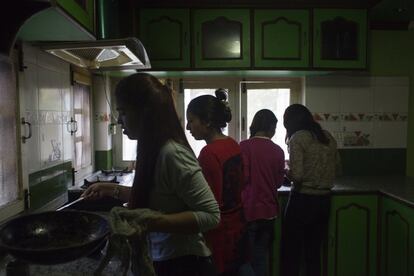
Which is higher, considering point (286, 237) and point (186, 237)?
point (186, 237)

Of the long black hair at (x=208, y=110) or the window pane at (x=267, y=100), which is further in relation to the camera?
the window pane at (x=267, y=100)

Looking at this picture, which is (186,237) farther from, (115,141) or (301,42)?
(115,141)

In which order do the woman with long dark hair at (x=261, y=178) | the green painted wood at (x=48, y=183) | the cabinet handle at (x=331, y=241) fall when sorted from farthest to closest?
the cabinet handle at (x=331, y=241) → the woman with long dark hair at (x=261, y=178) → the green painted wood at (x=48, y=183)

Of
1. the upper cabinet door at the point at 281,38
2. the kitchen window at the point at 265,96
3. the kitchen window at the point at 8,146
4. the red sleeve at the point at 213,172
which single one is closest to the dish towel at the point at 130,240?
the red sleeve at the point at 213,172

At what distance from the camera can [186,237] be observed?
0.97 meters

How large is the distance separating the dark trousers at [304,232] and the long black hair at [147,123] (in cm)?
136

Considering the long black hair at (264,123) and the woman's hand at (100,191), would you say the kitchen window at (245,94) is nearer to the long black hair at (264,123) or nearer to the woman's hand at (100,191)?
the long black hair at (264,123)

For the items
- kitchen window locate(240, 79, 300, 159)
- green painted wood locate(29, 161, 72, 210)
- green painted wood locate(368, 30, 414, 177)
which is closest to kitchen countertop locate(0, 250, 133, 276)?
green painted wood locate(29, 161, 72, 210)

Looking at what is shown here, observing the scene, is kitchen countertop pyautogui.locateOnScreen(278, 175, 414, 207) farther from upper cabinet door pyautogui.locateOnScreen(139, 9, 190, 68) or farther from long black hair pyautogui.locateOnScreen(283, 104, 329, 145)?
upper cabinet door pyautogui.locateOnScreen(139, 9, 190, 68)

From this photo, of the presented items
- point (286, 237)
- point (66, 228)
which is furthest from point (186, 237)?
point (286, 237)

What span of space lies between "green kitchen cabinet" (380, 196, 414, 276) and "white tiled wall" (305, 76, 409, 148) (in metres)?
0.63

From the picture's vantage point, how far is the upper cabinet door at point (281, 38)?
2385 millimetres

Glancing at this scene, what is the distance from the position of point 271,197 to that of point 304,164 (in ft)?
0.92

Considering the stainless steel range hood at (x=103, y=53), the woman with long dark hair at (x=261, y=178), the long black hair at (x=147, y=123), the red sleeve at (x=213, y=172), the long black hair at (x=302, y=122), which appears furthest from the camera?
the long black hair at (x=302, y=122)
